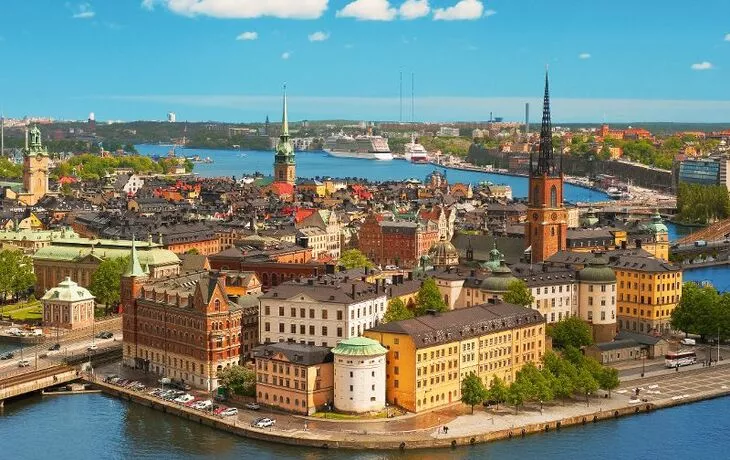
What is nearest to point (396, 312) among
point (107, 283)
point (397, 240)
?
point (107, 283)

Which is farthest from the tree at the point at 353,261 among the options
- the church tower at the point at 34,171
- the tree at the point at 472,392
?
the church tower at the point at 34,171

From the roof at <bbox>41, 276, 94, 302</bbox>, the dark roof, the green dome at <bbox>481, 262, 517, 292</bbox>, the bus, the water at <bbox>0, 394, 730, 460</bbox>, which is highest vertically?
the green dome at <bbox>481, 262, 517, 292</bbox>

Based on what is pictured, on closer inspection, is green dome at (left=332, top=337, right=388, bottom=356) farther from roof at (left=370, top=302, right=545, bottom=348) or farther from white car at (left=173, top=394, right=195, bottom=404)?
white car at (left=173, top=394, right=195, bottom=404)

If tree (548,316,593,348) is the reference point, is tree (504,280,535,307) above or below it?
above

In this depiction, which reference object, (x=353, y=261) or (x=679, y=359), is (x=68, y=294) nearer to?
(x=353, y=261)

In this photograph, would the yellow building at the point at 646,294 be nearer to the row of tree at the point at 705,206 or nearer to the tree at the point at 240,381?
the tree at the point at 240,381

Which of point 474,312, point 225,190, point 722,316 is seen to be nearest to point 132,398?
point 474,312

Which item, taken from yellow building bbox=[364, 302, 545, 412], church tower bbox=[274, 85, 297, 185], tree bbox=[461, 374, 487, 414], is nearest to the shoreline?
tree bbox=[461, 374, 487, 414]

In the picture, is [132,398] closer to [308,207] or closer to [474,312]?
[474,312]
